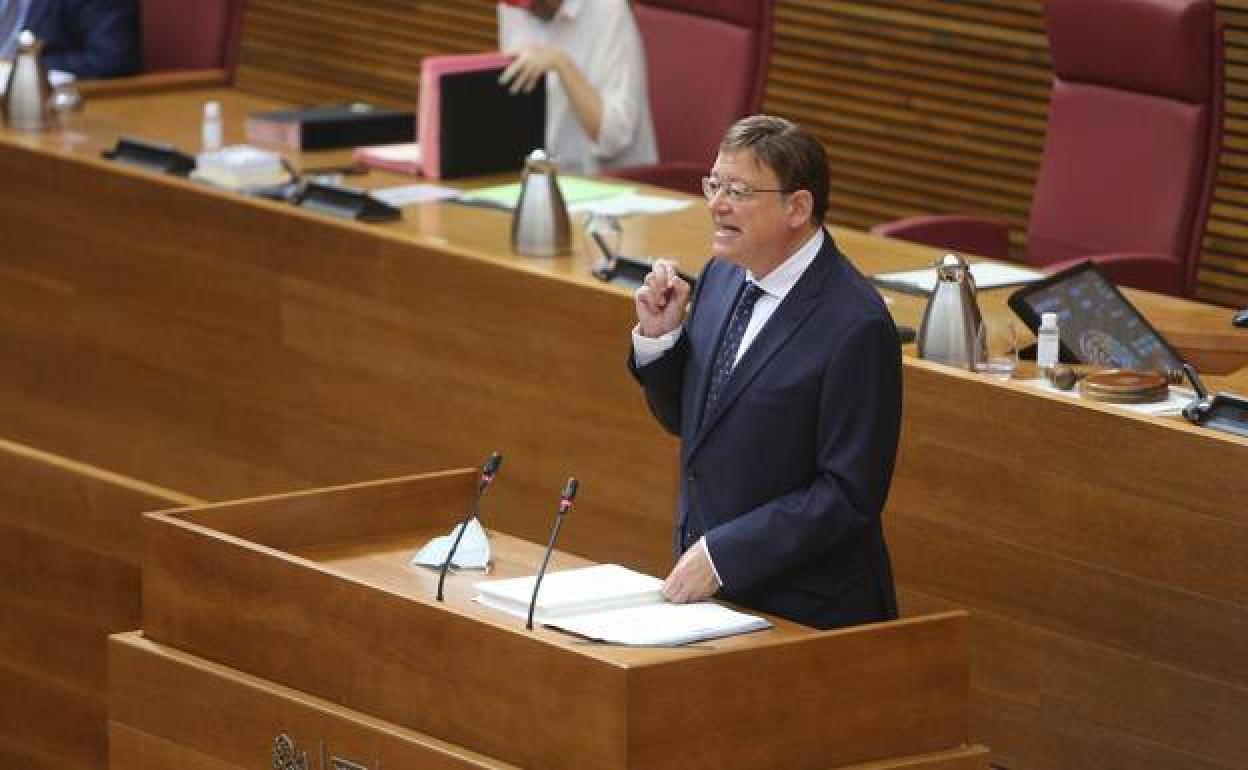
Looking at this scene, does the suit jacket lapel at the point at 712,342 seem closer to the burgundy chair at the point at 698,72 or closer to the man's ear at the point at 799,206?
the man's ear at the point at 799,206

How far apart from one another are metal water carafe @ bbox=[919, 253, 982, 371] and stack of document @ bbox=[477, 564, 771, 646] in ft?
4.00

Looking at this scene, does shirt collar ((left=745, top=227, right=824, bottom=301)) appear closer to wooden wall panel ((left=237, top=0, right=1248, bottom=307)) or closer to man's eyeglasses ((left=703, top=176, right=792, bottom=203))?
man's eyeglasses ((left=703, top=176, right=792, bottom=203))

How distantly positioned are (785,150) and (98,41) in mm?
4840

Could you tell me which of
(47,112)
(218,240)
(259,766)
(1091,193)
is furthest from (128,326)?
(259,766)

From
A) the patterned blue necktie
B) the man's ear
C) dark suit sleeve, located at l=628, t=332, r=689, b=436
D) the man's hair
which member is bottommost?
dark suit sleeve, located at l=628, t=332, r=689, b=436

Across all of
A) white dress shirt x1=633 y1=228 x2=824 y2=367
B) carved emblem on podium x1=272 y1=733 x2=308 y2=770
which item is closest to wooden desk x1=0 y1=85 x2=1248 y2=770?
white dress shirt x1=633 y1=228 x2=824 y2=367

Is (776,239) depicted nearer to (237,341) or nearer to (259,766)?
(259,766)

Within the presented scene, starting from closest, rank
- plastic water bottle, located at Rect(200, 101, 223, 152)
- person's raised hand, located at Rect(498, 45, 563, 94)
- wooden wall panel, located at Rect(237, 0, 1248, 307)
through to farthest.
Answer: person's raised hand, located at Rect(498, 45, 563, 94) → plastic water bottle, located at Rect(200, 101, 223, 152) → wooden wall panel, located at Rect(237, 0, 1248, 307)

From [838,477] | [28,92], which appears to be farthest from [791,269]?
[28,92]

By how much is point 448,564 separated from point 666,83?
3.59 metres

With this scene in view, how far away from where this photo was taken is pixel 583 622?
3.43 metres

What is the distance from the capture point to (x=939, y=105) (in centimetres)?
767

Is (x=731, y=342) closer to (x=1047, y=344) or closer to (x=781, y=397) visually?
(x=781, y=397)

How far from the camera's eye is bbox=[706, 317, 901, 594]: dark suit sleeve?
11.6ft
